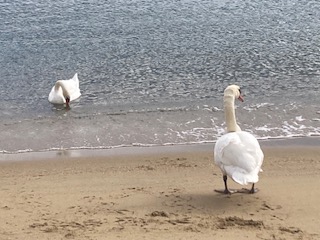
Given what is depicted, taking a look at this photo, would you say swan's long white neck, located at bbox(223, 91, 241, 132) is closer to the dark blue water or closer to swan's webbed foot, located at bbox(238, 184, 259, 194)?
swan's webbed foot, located at bbox(238, 184, 259, 194)

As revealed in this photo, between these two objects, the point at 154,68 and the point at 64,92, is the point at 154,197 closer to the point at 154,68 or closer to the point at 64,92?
the point at 64,92

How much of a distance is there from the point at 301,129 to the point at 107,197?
427 centimetres

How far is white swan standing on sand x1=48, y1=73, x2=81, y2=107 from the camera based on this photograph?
12423 mm

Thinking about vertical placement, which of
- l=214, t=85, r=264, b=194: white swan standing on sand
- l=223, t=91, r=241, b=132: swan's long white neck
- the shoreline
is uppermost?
l=223, t=91, r=241, b=132: swan's long white neck

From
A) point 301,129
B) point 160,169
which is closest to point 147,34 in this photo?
point 301,129

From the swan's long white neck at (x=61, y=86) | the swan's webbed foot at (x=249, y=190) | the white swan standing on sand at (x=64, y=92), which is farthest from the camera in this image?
the white swan standing on sand at (x=64, y=92)

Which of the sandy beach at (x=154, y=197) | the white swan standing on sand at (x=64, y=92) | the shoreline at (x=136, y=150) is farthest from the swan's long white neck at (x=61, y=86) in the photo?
the sandy beach at (x=154, y=197)

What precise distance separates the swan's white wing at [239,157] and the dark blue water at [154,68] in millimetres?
2565

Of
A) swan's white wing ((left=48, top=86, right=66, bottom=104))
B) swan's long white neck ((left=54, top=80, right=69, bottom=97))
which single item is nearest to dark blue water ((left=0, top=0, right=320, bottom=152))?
swan's white wing ((left=48, top=86, right=66, bottom=104))

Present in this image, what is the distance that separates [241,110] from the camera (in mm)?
11945

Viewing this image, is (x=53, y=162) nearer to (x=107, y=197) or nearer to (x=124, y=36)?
(x=107, y=197)

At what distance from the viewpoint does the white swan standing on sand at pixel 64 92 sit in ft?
40.8

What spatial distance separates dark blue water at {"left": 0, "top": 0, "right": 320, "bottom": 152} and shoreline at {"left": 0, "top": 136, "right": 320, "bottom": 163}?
217mm

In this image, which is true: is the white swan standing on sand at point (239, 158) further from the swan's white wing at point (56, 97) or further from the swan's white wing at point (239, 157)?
the swan's white wing at point (56, 97)
